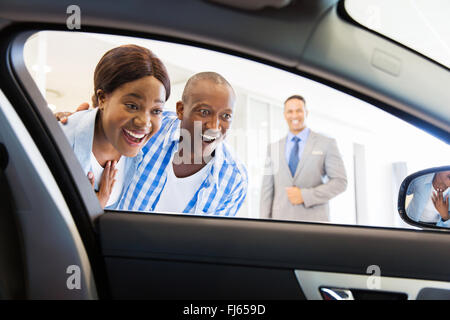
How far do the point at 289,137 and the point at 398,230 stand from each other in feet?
6.34

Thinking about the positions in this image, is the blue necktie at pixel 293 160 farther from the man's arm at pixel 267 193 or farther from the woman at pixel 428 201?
the woman at pixel 428 201

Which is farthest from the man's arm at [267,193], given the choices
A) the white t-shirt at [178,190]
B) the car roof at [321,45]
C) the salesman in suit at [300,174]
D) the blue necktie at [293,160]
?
the car roof at [321,45]

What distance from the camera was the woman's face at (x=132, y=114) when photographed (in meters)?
1.05

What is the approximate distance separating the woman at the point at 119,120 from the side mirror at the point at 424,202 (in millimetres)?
709

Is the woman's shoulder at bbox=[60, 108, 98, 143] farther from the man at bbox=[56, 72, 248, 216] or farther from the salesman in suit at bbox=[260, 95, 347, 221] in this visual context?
the salesman in suit at bbox=[260, 95, 347, 221]

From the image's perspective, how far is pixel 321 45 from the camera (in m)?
0.66

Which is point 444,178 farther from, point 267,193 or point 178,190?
point 267,193

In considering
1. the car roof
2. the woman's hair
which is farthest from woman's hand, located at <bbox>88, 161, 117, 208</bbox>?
the car roof

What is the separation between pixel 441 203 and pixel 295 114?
201cm

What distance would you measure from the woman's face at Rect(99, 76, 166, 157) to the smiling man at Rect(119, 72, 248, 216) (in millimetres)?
115

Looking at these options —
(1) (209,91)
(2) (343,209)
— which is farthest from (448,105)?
(2) (343,209)

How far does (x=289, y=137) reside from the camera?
2.68m
